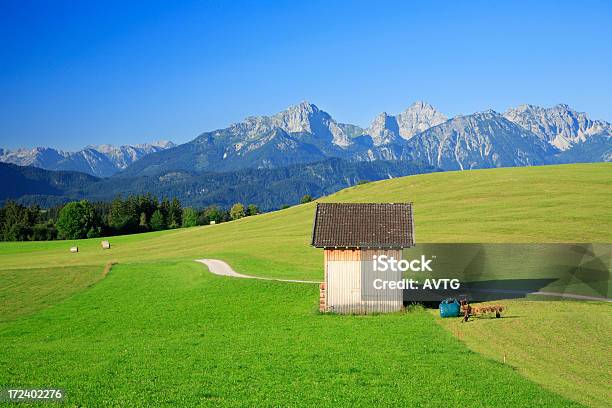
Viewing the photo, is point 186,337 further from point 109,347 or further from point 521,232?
point 521,232

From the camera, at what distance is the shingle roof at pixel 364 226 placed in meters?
41.4

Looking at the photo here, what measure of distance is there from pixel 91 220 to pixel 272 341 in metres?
136

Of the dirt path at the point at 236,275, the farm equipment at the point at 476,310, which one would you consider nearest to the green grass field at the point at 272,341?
the farm equipment at the point at 476,310

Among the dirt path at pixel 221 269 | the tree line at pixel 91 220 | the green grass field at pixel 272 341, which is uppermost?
the tree line at pixel 91 220

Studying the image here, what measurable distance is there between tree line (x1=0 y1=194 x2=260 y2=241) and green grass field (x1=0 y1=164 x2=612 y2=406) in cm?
7828

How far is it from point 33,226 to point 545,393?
565ft

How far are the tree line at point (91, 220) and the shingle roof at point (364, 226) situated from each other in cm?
12456

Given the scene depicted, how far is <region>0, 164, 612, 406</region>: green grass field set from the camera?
22.7 metres

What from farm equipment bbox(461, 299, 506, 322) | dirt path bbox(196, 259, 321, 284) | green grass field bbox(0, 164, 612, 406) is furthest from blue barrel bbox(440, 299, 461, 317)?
dirt path bbox(196, 259, 321, 284)

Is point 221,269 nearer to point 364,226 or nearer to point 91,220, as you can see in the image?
point 364,226

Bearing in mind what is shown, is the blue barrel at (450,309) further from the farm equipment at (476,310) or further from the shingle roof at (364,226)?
the shingle roof at (364,226)

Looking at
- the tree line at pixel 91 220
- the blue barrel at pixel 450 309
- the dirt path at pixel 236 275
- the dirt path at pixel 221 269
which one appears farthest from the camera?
the tree line at pixel 91 220

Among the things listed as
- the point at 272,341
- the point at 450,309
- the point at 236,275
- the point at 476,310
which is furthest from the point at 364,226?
the point at 236,275

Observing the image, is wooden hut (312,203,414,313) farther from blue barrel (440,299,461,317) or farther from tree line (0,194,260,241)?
tree line (0,194,260,241)
